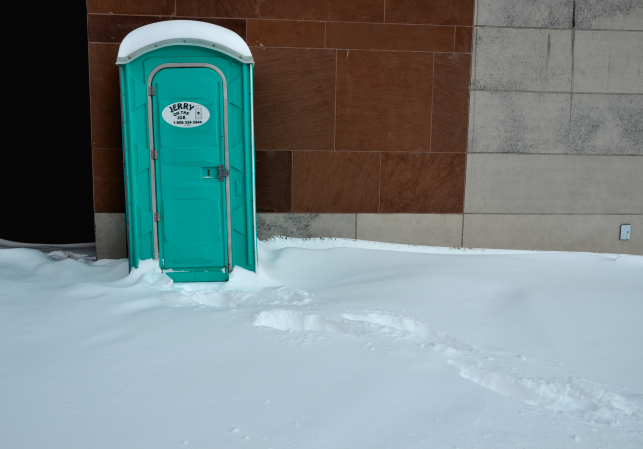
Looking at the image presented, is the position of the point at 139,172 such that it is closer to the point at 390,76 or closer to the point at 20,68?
the point at 390,76

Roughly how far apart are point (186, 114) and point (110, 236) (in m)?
1.81

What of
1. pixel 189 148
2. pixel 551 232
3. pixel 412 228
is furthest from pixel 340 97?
pixel 551 232

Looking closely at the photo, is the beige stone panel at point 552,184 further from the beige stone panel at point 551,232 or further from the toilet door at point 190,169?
the toilet door at point 190,169

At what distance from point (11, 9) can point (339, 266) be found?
771cm

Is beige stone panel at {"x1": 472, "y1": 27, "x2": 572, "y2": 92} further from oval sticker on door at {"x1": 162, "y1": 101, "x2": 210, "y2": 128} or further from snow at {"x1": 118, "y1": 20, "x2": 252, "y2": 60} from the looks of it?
oval sticker on door at {"x1": 162, "y1": 101, "x2": 210, "y2": 128}

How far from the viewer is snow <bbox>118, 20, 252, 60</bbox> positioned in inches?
168

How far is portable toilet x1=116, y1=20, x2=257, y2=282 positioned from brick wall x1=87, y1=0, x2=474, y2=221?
0.88 meters

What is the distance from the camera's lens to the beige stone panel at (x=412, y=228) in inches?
221

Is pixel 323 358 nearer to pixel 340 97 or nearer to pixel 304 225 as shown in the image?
pixel 304 225

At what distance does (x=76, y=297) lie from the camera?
3.94m

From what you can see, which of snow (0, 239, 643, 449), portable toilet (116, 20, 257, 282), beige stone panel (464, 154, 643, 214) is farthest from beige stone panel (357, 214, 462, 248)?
portable toilet (116, 20, 257, 282)

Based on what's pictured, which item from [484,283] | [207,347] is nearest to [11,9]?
[207,347]

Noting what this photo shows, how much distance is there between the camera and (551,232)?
18.9ft

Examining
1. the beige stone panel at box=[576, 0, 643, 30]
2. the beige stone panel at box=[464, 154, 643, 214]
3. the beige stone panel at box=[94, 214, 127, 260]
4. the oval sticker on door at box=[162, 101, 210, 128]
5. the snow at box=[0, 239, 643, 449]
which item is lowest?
the snow at box=[0, 239, 643, 449]
